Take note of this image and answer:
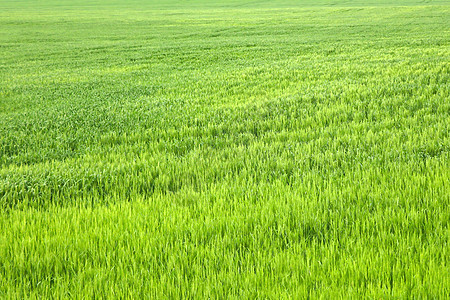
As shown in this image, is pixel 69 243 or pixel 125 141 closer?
pixel 69 243

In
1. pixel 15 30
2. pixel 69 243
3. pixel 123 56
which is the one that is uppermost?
pixel 15 30

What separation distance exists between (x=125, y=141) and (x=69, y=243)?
12.6ft

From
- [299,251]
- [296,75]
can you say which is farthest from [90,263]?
[296,75]

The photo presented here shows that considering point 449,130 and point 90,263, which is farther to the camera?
point 449,130

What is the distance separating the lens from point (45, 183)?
15.3 ft

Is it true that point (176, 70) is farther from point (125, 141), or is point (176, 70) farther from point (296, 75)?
point (125, 141)

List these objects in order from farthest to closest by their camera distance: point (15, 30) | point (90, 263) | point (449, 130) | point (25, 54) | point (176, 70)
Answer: point (15, 30) < point (25, 54) < point (176, 70) < point (449, 130) < point (90, 263)

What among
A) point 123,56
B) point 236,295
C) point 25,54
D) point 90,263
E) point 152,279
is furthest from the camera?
point 25,54

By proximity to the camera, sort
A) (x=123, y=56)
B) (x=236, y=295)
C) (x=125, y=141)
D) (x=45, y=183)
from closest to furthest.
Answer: (x=236, y=295)
(x=45, y=183)
(x=125, y=141)
(x=123, y=56)

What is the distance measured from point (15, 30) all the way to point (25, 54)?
21440mm

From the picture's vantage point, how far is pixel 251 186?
4285 mm

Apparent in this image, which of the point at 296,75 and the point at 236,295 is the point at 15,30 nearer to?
the point at 296,75

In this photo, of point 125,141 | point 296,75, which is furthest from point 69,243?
point 296,75

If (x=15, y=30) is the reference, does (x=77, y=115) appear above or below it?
below
